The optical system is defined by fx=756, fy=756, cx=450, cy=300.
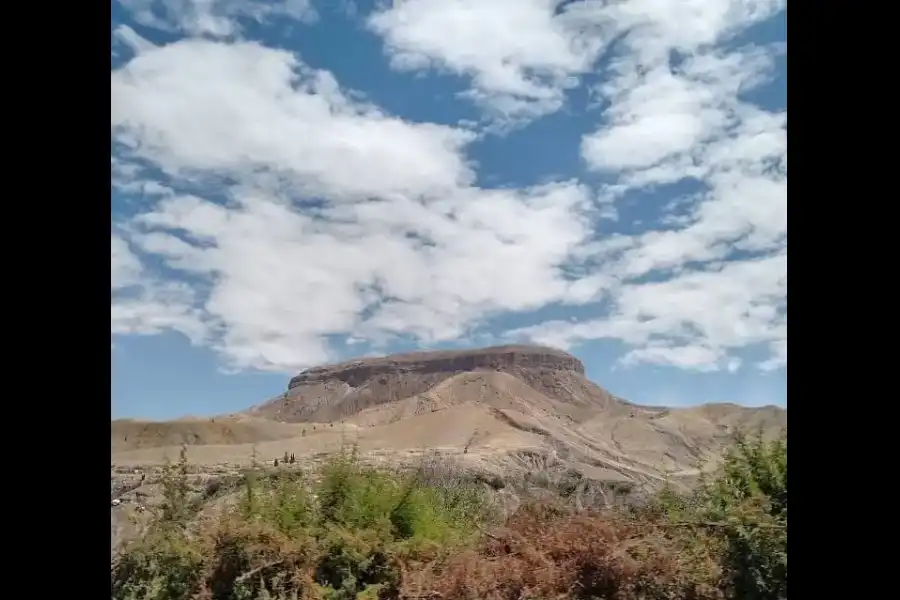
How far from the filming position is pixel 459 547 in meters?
4.01

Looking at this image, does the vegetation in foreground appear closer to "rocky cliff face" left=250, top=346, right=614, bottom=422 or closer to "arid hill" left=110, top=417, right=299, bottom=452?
"arid hill" left=110, top=417, right=299, bottom=452

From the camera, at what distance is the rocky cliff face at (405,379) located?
16.5ft

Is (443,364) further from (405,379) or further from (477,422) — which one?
(477,422)

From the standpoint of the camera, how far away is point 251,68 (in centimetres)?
379

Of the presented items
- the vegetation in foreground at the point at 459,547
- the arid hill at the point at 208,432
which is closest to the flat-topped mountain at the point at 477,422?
the arid hill at the point at 208,432

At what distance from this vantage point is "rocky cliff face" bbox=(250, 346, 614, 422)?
5.02 meters

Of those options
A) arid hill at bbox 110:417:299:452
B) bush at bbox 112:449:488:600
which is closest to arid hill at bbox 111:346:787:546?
arid hill at bbox 110:417:299:452

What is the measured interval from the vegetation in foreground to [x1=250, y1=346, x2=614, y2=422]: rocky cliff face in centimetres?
92

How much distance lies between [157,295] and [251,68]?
1.28 meters

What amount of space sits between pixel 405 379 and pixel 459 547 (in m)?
1.83

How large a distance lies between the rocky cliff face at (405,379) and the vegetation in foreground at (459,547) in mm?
924

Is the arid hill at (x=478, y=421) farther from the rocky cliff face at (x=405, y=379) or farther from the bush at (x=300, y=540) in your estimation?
the bush at (x=300, y=540)

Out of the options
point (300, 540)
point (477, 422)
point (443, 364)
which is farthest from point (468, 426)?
point (300, 540)
